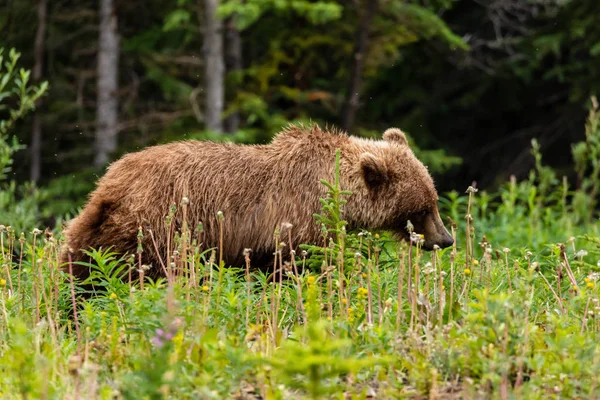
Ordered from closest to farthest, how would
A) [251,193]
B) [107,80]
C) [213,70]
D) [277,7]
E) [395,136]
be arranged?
[251,193] → [395,136] → [277,7] → [213,70] → [107,80]

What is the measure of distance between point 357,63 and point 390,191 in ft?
29.8

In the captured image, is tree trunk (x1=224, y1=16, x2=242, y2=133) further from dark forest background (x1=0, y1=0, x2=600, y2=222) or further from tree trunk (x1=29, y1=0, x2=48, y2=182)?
tree trunk (x1=29, y1=0, x2=48, y2=182)

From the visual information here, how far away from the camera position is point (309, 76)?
55.7ft

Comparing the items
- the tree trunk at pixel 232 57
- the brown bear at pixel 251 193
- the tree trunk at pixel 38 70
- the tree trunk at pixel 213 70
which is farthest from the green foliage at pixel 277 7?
the tree trunk at pixel 38 70

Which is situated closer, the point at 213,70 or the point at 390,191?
the point at 390,191

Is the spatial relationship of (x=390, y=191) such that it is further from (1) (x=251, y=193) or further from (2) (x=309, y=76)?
(2) (x=309, y=76)

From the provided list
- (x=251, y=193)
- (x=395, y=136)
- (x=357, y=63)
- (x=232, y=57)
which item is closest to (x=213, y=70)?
(x=232, y=57)

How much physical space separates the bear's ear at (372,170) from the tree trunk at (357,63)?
28.4 feet

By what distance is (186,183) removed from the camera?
6.62 meters

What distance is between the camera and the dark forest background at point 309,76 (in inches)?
647

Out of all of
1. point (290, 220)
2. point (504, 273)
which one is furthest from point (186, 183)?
point (504, 273)

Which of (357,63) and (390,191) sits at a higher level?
(357,63)

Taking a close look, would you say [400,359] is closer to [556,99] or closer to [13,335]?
[13,335]

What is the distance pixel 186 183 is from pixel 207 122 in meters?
10.2
